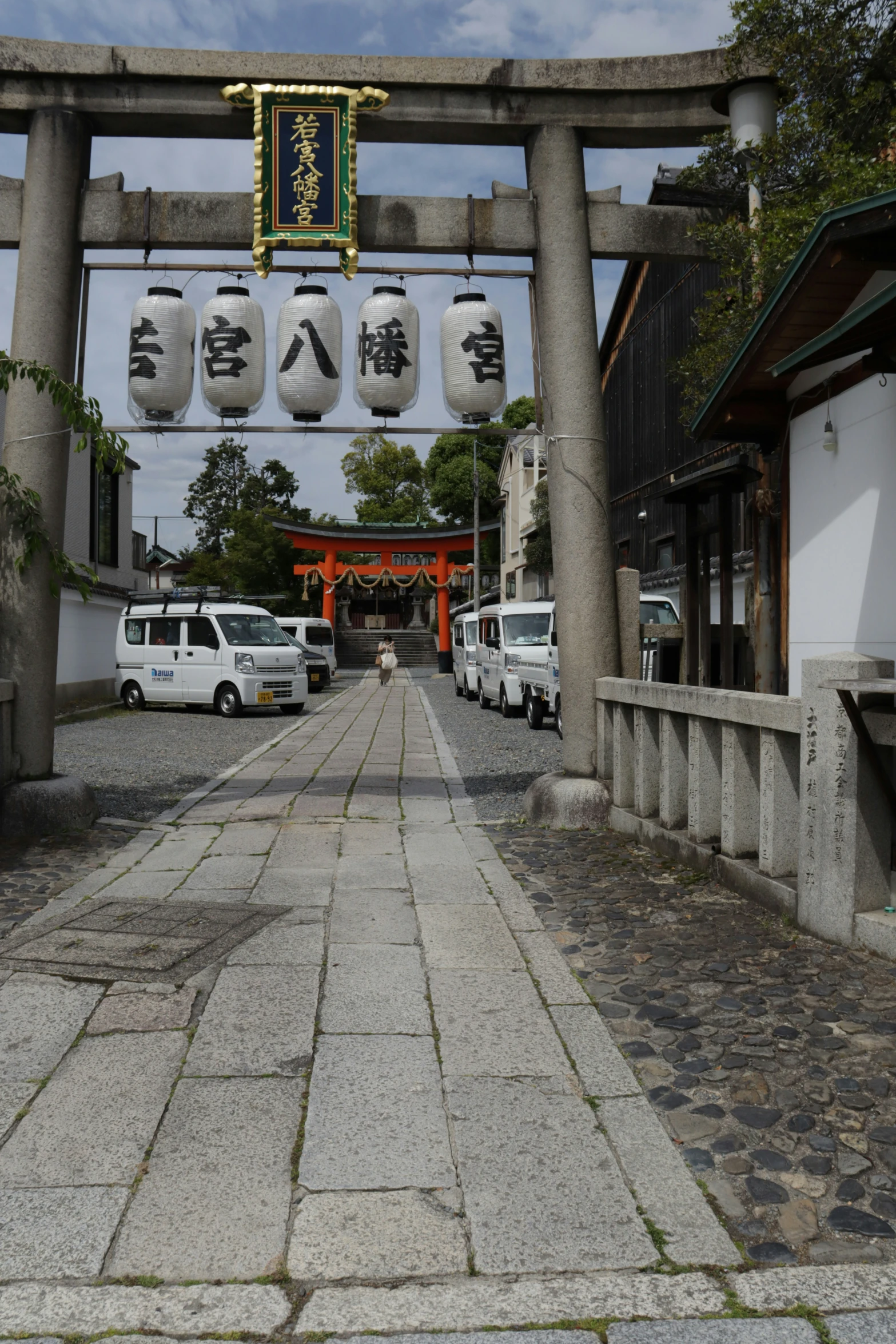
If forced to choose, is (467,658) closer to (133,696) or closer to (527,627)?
(527,627)

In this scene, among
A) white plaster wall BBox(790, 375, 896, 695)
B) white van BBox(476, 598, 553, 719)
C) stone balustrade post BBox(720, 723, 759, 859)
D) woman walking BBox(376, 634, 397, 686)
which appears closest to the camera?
stone balustrade post BBox(720, 723, 759, 859)

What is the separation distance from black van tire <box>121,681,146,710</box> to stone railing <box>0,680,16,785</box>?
1407cm

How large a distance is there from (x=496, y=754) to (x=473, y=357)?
19.4 feet

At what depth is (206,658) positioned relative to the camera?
1995 cm

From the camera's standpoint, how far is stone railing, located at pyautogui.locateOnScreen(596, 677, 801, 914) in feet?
16.0

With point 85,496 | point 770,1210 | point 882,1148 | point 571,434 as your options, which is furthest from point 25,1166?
point 85,496

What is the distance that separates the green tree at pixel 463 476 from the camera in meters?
52.6

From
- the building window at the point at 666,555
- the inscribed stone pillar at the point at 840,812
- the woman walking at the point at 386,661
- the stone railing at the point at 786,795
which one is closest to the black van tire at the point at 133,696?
the woman walking at the point at 386,661

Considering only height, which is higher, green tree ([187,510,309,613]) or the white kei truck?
green tree ([187,510,309,613])

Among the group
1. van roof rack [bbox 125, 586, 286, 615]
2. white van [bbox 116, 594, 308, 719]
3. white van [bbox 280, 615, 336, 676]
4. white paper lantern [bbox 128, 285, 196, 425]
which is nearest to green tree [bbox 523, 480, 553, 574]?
white van [bbox 280, 615, 336, 676]

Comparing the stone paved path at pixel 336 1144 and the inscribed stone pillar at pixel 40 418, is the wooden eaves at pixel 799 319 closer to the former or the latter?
the stone paved path at pixel 336 1144

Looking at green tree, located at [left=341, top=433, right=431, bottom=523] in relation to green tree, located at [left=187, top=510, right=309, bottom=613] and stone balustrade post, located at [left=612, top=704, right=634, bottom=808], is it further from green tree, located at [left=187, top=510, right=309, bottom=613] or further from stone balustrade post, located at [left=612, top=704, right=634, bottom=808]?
stone balustrade post, located at [left=612, top=704, right=634, bottom=808]

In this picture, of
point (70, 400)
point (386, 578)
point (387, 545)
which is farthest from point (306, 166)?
point (386, 578)

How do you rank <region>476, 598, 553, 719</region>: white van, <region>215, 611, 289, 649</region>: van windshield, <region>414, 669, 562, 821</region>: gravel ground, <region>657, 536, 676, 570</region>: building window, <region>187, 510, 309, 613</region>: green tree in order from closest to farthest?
<region>414, 669, 562, 821</region>: gravel ground, <region>476, 598, 553, 719</region>: white van, <region>215, 611, 289, 649</region>: van windshield, <region>657, 536, 676, 570</region>: building window, <region>187, 510, 309, 613</region>: green tree
